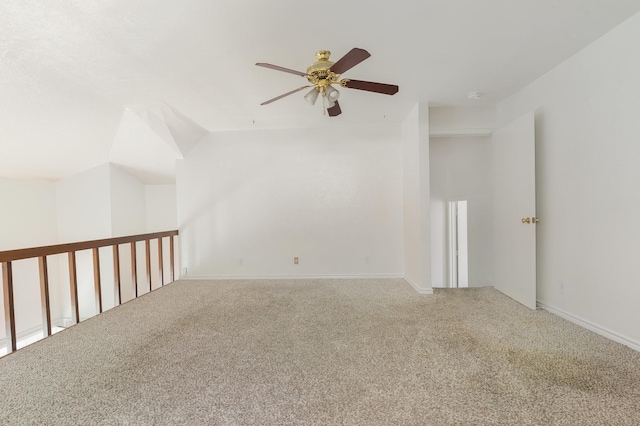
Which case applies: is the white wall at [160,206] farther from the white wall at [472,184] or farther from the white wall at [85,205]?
the white wall at [472,184]

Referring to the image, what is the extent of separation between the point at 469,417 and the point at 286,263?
3.09 meters

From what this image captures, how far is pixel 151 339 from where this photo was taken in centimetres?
221

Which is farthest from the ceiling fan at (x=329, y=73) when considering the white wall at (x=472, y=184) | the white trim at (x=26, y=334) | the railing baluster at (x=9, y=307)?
the white trim at (x=26, y=334)

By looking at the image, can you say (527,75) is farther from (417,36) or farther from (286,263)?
(286,263)

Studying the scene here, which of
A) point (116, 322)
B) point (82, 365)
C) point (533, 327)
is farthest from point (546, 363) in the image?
point (116, 322)

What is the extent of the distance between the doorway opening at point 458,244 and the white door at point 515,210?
1.54ft

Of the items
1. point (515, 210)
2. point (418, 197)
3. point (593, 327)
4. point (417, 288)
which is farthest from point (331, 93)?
point (593, 327)

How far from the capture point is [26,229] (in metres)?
4.21

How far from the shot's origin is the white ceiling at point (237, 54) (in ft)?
5.63

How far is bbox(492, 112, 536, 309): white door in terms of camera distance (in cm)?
271

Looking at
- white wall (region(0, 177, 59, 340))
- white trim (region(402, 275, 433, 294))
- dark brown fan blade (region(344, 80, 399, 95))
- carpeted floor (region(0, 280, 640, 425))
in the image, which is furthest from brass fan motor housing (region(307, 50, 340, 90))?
white wall (region(0, 177, 59, 340))

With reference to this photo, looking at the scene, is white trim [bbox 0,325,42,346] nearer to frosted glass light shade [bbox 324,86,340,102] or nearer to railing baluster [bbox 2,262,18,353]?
railing baluster [bbox 2,262,18,353]

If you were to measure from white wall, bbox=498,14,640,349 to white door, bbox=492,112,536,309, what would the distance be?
0.40ft

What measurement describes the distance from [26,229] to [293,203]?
14.0ft
